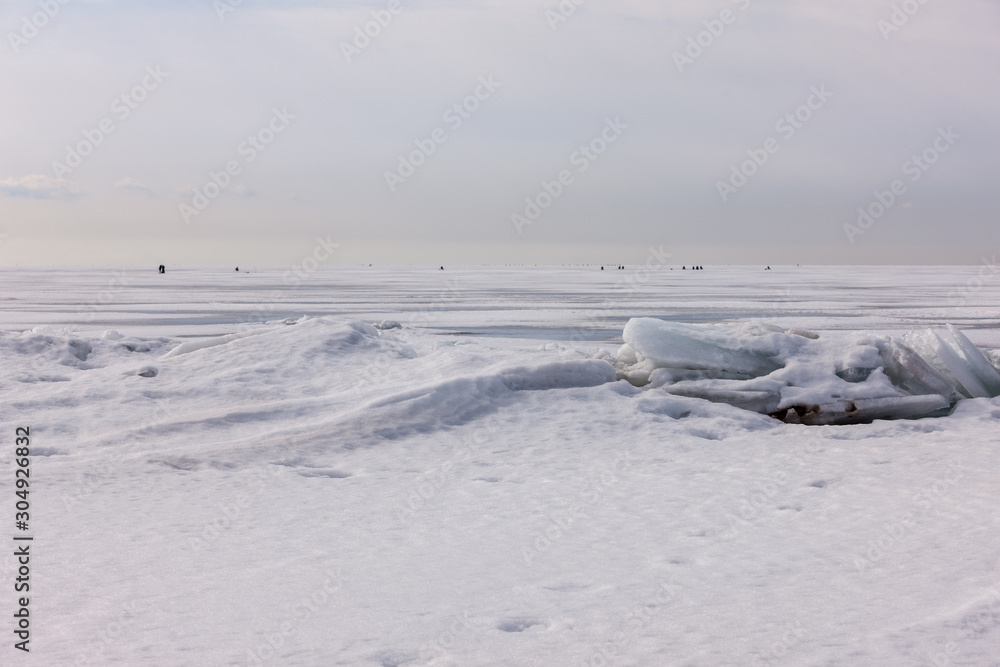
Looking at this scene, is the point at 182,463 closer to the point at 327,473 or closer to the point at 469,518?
the point at 327,473

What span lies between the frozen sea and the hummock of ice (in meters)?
0.44

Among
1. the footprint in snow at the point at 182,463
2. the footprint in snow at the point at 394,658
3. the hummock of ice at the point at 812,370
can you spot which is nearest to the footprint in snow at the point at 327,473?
the footprint in snow at the point at 182,463

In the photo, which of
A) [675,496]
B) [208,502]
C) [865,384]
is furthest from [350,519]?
[865,384]

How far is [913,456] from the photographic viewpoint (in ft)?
27.6

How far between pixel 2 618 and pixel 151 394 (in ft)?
21.9

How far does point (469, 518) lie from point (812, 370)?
6.77m

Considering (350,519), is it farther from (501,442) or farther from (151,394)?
(151,394)

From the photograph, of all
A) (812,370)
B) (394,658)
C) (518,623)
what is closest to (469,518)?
(518,623)

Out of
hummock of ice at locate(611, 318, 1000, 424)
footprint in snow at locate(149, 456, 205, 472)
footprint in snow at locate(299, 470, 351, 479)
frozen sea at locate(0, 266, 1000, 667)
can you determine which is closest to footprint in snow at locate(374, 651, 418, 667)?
frozen sea at locate(0, 266, 1000, 667)

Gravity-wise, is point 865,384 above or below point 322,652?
above

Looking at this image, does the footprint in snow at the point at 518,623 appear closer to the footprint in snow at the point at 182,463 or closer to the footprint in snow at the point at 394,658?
the footprint in snow at the point at 394,658

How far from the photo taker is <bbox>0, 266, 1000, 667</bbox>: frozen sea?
4.18 meters

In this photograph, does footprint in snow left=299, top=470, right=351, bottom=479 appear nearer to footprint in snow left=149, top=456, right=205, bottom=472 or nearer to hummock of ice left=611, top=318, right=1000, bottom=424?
footprint in snow left=149, top=456, right=205, bottom=472

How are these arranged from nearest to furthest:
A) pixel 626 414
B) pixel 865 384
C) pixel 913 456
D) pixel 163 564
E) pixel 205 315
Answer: pixel 163 564, pixel 913 456, pixel 626 414, pixel 865 384, pixel 205 315
